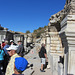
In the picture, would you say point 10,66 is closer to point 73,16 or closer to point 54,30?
point 73,16

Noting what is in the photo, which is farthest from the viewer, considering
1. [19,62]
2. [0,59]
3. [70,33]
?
[0,59]

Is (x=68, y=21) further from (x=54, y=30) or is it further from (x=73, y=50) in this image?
(x=54, y=30)

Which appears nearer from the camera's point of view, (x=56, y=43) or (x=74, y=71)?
(x=74, y=71)

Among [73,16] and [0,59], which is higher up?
[73,16]

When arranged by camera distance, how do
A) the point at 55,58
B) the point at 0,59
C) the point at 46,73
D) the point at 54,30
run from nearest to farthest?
the point at 0,59 → the point at 55,58 → the point at 46,73 → the point at 54,30

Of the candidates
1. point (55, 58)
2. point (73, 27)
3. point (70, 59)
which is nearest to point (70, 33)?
point (73, 27)

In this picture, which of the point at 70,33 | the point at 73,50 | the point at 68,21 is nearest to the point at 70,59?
the point at 73,50

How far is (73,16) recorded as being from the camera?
6.86ft

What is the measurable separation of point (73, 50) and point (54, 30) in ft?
13.3

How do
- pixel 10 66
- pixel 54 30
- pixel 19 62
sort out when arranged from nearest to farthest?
pixel 19 62, pixel 10 66, pixel 54 30

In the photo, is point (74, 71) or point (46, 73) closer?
point (74, 71)

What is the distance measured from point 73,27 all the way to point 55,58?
313cm

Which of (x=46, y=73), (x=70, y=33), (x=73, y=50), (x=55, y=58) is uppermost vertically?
(x=70, y=33)

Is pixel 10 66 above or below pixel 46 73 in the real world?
above
